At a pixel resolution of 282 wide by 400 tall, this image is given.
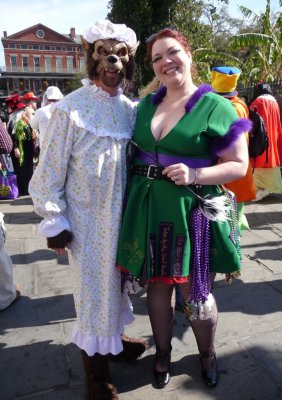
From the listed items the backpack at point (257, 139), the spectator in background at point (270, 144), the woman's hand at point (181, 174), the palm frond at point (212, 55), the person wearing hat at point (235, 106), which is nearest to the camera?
the woman's hand at point (181, 174)

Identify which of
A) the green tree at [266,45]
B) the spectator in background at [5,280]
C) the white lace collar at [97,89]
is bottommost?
the spectator in background at [5,280]

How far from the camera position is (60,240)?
1.68m

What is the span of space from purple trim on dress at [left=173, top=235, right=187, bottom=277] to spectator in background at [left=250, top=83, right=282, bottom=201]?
2957 mm

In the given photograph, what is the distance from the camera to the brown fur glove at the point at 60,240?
1.68m

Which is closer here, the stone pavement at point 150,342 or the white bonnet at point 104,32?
the white bonnet at point 104,32

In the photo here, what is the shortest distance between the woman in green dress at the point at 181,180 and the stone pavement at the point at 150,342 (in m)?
0.48

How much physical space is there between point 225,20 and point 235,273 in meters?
29.9

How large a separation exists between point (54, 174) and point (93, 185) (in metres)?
0.19

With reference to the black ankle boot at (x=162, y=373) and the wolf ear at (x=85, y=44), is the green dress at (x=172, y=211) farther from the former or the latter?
the black ankle boot at (x=162, y=373)

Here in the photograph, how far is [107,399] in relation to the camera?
1.83m

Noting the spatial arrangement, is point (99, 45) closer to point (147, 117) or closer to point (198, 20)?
point (147, 117)

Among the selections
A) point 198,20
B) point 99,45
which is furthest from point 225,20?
point 99,45

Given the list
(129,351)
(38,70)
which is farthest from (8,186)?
(38,70)

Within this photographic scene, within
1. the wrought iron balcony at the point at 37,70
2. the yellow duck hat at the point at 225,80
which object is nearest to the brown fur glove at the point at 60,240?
the yellow duck hat at the point at 225,80
